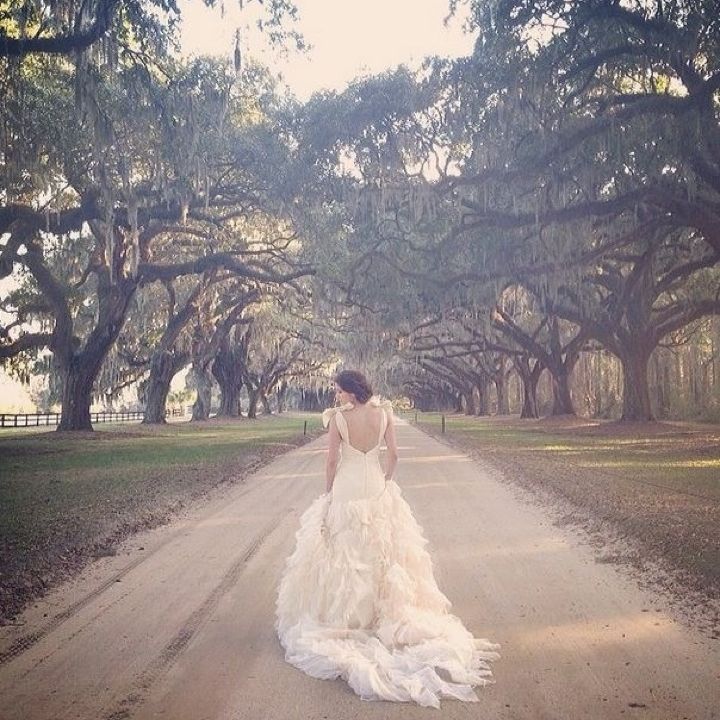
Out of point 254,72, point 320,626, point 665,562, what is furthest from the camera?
point 254,72

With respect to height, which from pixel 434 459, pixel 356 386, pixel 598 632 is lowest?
pixel 598 632

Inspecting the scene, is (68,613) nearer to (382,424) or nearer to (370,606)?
(370,606)

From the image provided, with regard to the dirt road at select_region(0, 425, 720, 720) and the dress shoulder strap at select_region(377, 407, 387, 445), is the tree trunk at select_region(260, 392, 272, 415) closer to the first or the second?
the dirt road at select_region(0, 425, 720, 720)

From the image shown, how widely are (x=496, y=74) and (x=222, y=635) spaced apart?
12.9m

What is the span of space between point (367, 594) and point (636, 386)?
2716 centimetres

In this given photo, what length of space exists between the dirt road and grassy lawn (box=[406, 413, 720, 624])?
20.0 inches

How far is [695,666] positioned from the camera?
3959 mm

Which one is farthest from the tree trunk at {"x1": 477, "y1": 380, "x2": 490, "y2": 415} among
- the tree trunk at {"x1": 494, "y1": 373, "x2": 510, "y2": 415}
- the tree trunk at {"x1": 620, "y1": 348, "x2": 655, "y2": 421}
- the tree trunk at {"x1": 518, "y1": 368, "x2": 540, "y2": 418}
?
the tree trunk at {"x1": 620, "y1": 348, "x2": 655, "y2": 421}

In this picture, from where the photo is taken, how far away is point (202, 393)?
46.2 metres

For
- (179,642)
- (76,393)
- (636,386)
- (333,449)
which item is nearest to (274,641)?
(179,642)

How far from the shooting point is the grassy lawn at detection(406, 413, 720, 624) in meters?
6.53

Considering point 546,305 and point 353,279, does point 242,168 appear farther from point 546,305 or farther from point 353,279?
point 546,305

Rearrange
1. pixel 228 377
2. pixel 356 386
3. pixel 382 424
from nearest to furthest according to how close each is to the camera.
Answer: pixel 356 386 < pixel 382 424 < pixel 228 377

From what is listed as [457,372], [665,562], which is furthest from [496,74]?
[457,372]
